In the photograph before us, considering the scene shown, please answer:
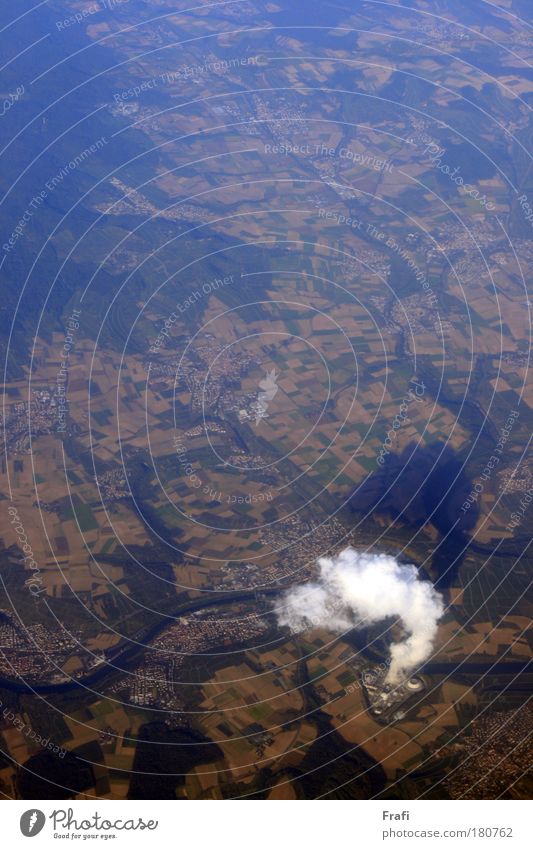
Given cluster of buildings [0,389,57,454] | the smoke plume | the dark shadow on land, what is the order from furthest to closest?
cluster of buildings [0,389,57,454] < the dark shadow on land < the smoke plume

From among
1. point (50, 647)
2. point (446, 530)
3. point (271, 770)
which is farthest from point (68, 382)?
point (271, 770)

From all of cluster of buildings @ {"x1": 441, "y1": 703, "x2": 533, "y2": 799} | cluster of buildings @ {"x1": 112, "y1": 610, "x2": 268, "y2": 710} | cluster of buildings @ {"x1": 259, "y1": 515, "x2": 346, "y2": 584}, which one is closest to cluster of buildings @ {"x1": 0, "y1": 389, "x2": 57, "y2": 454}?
cluster of buildings @ {"x1": 259, "y1": 515, "x2": 346, "y2": 584}

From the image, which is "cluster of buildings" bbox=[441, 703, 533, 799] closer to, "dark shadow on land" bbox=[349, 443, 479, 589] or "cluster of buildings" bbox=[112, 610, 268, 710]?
"dark shadow on land" bbox=[349, 443, 479, 589]

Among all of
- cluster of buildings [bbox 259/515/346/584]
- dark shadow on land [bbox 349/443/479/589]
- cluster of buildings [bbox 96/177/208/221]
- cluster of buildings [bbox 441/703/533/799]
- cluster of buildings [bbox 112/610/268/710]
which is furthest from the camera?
cluster of buildings [bbox 96/177/208/221]

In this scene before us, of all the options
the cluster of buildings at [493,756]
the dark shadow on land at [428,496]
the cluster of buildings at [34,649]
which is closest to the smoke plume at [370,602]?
the dark shadow on land at [428,496]

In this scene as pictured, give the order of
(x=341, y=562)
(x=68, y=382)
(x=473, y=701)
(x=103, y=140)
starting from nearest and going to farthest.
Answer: (x=473, y=701)
(x=341, y=562)
(x=68, y=382)
(x=103, y=140)

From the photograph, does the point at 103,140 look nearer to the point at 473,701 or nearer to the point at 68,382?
the point at 68,382

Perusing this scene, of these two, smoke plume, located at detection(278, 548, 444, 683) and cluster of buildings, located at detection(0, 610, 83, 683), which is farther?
smoke plume, located at detection(278, 548, 444, 683)
